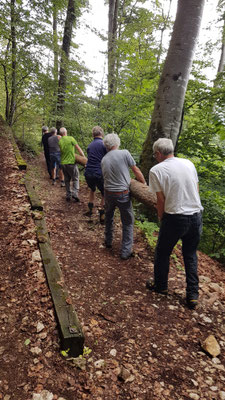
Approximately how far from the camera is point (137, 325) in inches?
113

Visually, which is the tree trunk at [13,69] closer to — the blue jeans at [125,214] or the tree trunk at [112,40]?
the tree trunk at [112,40]

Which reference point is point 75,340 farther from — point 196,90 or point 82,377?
point 196,90

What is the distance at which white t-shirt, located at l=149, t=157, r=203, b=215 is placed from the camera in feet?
9.48

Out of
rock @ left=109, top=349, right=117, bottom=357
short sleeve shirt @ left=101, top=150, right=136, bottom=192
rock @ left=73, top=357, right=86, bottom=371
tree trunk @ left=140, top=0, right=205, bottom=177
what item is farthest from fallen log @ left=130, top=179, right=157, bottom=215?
rock @ left=73, top=357, right=86, bottom=371

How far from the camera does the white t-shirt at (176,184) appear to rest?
289 centimetres

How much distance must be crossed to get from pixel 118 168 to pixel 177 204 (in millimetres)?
1549

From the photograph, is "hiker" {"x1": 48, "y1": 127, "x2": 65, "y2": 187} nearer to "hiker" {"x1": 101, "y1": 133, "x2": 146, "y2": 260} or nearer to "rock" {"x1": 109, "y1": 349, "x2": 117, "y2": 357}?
"hiker" {"x1": 101, "y1": 133, "x2": 146, "y2": 260}

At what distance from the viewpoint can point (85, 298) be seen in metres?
3.20

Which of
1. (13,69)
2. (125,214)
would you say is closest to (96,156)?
(125,214)

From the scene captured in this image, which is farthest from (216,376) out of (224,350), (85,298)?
(85,298)

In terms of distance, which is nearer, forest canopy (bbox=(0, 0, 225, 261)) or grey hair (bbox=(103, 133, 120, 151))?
grey hair (bbox=(103, 133, 120, 151))

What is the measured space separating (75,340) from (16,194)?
13.1ft

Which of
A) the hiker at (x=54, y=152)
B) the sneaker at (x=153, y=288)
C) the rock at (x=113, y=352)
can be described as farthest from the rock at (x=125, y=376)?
the hiker at (x=54, y=152)

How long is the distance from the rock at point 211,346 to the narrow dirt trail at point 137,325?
57 millimetres
